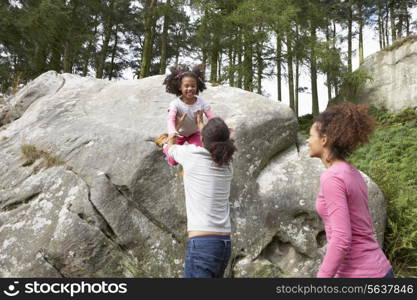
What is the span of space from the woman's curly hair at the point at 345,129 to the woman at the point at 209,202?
0.95 m

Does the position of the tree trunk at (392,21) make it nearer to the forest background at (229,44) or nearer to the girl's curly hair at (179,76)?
the forest background at (229,44)

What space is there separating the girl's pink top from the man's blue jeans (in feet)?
3.13

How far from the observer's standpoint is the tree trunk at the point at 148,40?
45.1 ft

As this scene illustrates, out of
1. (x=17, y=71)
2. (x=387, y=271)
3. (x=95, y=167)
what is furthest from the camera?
(x=17, y=71)

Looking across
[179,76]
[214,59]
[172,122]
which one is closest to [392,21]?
[214,59]

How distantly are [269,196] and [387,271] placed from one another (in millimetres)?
2887

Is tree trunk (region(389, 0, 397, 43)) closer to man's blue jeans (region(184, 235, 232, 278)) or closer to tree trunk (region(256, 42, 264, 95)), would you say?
tree trunk (region(256, 42, 264, 95))

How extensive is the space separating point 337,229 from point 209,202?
1173 mm

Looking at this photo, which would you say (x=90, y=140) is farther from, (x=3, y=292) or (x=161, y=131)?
(x=3, y=292)

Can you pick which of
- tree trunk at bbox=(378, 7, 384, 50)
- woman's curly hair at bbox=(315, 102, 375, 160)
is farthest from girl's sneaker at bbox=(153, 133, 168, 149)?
tree trunk at bbox=(378, 7, 384, 50)

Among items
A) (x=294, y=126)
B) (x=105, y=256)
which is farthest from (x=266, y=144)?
(x=105, y=256)

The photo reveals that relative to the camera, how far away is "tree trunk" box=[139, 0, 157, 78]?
13741mm

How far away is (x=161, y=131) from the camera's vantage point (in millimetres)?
5332

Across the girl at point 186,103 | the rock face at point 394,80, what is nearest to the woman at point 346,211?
the girl at point 186,103
